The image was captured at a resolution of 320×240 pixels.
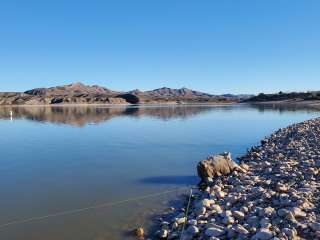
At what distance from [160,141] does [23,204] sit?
16.3m

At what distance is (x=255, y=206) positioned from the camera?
33.6 feet

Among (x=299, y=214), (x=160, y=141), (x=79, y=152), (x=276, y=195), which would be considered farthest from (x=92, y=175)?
(x=160, y=141)

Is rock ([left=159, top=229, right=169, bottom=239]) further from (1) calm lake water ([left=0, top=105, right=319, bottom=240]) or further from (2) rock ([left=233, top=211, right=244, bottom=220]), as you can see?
(2) rock ([left=233, top=211, right=244, bottom=220])

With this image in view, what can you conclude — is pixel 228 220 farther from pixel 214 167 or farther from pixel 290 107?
pixel 290 107

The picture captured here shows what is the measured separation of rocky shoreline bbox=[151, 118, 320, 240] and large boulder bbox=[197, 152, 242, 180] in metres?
0.04

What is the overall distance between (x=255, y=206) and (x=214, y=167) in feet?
16.1

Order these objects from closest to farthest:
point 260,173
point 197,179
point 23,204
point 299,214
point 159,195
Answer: point 299,214 → point 23,204 → point 159,195 → point 260,173 → point 197,179

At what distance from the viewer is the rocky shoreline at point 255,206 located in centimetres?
855

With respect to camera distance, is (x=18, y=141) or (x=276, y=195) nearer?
(x=276, y=195)

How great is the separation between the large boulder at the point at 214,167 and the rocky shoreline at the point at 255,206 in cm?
4

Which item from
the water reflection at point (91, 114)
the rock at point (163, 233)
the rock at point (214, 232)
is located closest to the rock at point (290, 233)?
the rock at point (214, 232)

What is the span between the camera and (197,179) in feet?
51.2

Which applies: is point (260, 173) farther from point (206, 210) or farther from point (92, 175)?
point (92, 175)

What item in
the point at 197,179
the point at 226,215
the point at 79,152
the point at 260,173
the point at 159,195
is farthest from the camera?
the point at 79,152
